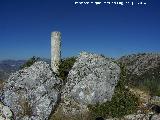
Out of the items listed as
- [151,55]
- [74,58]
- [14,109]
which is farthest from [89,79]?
[151,55]

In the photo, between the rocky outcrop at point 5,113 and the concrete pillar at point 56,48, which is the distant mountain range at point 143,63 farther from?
the rocky outcrop at point 5,113

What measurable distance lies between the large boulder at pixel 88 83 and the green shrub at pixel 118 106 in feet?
1.33

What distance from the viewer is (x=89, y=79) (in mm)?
26250

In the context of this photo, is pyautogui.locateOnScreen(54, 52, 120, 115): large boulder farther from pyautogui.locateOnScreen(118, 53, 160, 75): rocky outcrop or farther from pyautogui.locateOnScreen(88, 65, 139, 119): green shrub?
pyautogui.locateOnScreen(118, 53, 160, 75): rocky outcrop

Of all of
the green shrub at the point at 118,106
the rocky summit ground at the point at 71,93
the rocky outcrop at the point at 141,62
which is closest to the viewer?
the rocky summit ground at the point at 71,93

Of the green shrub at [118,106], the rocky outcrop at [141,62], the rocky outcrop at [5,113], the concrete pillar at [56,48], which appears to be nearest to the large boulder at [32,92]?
the rocky outcrop at [5,113]

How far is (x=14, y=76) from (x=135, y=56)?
281 feet

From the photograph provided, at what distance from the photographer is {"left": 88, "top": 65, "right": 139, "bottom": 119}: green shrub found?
82.6 ft

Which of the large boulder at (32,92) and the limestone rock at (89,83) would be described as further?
the limestone rock at (89,83)

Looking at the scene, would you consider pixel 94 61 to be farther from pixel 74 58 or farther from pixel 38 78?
pixel 38 78

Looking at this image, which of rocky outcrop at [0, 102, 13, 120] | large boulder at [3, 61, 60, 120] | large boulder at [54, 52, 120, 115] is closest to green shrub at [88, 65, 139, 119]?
large boulder at [54, 52, 120, 115]

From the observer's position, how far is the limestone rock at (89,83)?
25.7 meters

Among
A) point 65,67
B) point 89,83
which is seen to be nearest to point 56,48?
point 65,67

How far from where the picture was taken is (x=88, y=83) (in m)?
26.0
